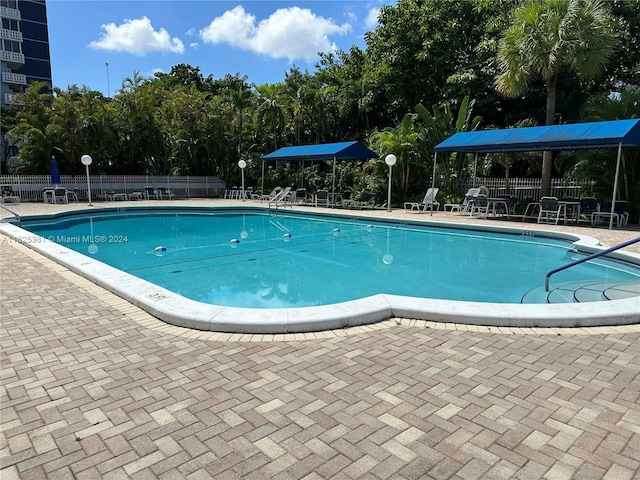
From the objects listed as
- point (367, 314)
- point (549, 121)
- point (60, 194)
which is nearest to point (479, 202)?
point (549, 121)

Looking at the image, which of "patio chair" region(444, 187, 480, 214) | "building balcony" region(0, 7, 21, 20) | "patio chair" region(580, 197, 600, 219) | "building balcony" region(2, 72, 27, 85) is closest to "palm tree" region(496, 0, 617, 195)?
"patio chair" region(444, 187, 480, 214)

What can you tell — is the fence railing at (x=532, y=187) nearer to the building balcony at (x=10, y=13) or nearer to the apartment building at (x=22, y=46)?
the apartment building at (x=22, y=46)

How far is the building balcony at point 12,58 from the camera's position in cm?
4062

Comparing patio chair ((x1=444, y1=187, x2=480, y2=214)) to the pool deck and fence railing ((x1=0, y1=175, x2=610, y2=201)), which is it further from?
the pool deck

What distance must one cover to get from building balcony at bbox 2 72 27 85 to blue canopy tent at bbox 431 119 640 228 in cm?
4382

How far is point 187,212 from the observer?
62.6 ft

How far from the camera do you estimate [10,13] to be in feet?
137

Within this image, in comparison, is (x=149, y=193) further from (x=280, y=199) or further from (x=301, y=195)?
(x=280, y=199)

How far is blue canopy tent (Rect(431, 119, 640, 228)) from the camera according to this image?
11.4 metres

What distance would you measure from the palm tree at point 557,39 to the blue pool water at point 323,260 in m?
6.54

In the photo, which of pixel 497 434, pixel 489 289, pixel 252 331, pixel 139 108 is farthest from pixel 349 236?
pixel 139 108

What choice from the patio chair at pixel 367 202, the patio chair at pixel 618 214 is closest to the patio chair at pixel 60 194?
the patio chair at pixel 367 202

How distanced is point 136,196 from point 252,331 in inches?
879

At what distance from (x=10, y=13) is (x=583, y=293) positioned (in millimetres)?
54390
